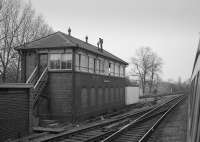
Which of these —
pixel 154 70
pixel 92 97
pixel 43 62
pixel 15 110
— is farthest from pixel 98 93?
pixel 154 70

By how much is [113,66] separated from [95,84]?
708 cm

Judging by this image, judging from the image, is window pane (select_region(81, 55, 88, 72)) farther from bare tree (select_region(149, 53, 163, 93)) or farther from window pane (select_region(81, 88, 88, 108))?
bare tree (select_region(149, 53, 163, 93))

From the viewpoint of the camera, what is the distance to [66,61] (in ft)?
74.5

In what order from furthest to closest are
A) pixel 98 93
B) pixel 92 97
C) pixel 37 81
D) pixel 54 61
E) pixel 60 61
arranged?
pixel 98 93, pixel 92 97, pixel 54 61, pixel 60 61, pixel 37 81

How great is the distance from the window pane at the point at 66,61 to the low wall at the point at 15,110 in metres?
6.76

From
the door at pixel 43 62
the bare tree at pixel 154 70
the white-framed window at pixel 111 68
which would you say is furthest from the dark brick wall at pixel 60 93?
the bare tree at pixel 154 70

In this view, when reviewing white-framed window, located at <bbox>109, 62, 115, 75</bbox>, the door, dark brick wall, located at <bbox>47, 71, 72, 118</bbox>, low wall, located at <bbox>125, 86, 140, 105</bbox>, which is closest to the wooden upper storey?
the door

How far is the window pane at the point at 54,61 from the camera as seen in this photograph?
23.0m

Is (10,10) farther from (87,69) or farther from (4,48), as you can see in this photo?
(87,69)

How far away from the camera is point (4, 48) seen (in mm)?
35906

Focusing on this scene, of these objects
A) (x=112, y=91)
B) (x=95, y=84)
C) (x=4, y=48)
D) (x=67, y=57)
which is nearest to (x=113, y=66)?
(x=112, y=91)

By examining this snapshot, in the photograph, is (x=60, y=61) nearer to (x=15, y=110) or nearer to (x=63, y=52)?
(x=63, y=52)

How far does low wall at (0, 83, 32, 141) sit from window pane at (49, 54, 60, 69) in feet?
22.7

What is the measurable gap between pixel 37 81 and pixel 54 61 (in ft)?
7.29
